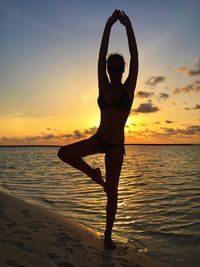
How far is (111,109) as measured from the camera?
15.3 feet

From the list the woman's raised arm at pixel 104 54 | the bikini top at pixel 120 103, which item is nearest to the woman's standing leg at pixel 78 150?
the bikini top at pixel 120 103

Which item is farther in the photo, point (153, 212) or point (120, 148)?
point (153, 212)

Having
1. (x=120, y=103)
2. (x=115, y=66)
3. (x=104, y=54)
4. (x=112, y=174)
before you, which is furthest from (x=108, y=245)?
(x=104, y=54)

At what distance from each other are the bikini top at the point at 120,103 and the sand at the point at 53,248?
214 centimetres

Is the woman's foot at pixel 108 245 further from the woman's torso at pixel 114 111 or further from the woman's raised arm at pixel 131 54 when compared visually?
the woman's raised arm at pixel 131 54

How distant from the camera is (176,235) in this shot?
7145 millimetres

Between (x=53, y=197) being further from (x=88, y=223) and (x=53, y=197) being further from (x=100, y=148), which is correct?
(x=100, y=148)

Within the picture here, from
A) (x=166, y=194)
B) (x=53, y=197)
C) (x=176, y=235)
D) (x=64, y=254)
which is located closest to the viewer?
(x=64, y=254)

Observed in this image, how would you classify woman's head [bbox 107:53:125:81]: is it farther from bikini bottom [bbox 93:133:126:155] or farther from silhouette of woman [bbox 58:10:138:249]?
bikini bottom [bbox 93:133:126:155]

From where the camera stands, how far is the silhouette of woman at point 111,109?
184 inches

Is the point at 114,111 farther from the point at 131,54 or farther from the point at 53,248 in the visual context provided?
the point at 53,248

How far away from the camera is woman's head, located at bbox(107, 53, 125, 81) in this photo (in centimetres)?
475

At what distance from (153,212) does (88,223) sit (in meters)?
2.45

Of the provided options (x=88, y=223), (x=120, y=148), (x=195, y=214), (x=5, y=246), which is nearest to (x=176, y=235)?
(x=88, y=223)
